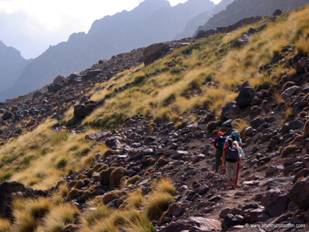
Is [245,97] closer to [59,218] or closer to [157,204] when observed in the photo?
[157,204]

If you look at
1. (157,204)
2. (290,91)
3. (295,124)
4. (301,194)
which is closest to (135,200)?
(157,204)

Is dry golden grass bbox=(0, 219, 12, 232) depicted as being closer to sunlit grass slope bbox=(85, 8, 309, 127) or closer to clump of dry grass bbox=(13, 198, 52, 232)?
clump of dry grass bbox=(13, 198, 52, 232)

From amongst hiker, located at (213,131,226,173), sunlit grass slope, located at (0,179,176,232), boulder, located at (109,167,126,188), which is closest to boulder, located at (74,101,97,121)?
sunlit grass slope, located at (0,179,176,232)

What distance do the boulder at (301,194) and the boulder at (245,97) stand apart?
9964mm

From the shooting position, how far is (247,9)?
125375 mm

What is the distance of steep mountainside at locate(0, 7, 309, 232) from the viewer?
9.78m

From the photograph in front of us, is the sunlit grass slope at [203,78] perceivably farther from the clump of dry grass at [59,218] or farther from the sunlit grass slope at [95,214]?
the clump of dry grass at [59,218]

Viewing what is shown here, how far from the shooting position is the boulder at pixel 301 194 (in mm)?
7585

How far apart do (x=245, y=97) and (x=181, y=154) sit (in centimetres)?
375

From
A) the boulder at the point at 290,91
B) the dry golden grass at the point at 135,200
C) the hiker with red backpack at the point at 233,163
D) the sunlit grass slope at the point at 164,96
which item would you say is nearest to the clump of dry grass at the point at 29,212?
the dry golden grass at the point at 135,200

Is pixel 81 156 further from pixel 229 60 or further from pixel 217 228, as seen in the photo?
pixel 217 228

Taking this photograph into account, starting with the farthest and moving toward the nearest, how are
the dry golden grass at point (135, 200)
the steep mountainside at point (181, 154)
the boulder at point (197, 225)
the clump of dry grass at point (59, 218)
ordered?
1. the clump of dry grass at point (59, 218)
2. the dry golden grass at point (135, 200)
3. the steep mountainside at point (181, 154)
4. the boulder at point (197, 225)

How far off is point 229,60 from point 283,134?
14.0 metres

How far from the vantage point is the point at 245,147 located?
14.1 m
